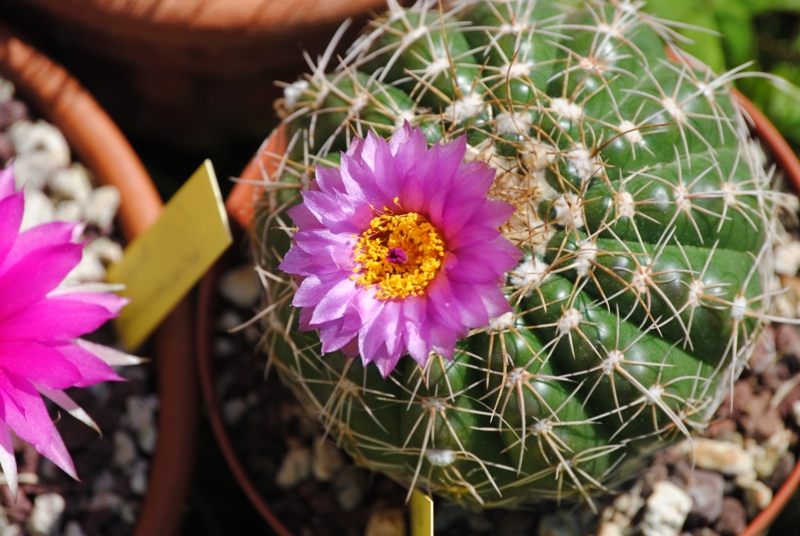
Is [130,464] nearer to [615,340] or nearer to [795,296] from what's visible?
[615,340]

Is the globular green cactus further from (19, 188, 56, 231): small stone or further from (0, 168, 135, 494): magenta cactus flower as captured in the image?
(19, 188, 56, 231): small stone

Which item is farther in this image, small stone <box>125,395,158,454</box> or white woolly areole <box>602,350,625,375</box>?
small stone <box>125,395,158,454</box>

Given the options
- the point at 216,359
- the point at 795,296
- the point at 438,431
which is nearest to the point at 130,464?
the point at 216,359

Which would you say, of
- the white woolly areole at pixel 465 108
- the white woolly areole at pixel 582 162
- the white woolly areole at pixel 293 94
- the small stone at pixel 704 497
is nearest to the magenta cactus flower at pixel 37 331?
the white woolly areole at pixel 293 94

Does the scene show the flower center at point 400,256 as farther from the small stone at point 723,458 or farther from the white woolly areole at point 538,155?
the small stone at point 723,458

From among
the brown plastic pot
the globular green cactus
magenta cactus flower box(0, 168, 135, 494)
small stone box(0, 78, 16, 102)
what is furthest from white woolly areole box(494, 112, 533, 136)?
small stone box(0, 78, 16, 102)

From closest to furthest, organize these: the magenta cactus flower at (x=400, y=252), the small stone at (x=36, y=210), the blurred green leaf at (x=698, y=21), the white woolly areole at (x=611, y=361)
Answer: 1. the magenta cactus flower at (x=400, y=252)
2. the white woolly areole at (x=611, y=361)
3. the small stone at (x=36, y=210)
4. the blurred green leaf at (x=698, y=21)

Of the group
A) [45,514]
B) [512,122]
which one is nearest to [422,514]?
[512,122]
